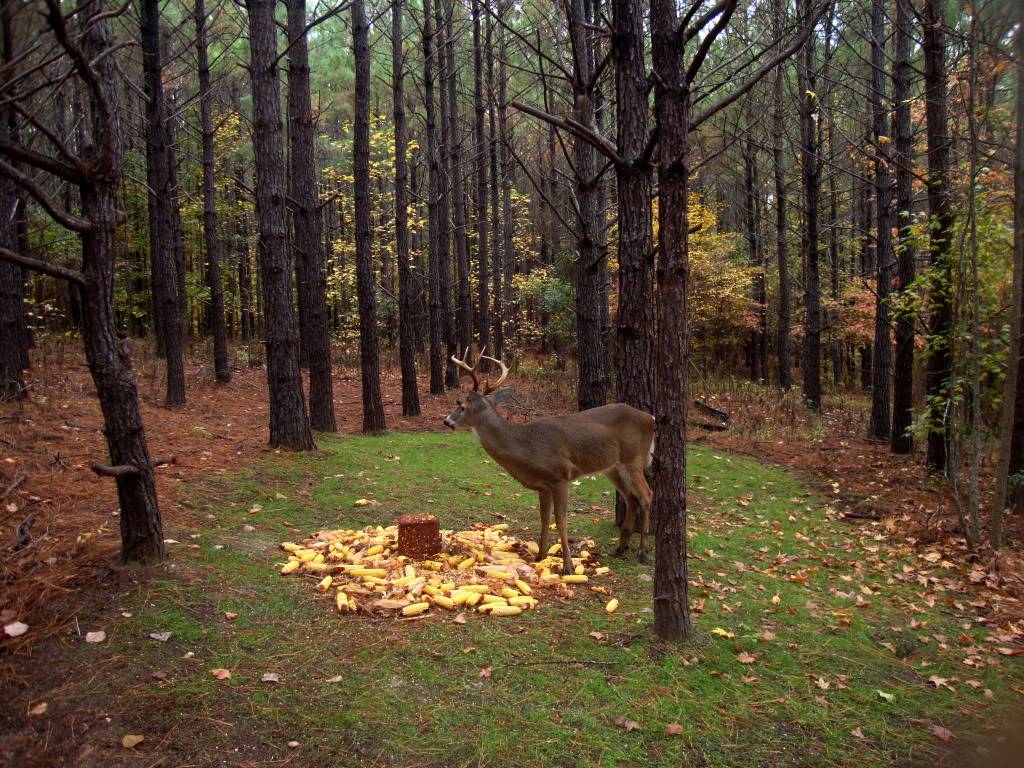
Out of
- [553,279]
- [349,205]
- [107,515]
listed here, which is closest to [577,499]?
[107,515]

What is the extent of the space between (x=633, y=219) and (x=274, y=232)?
20.1ft

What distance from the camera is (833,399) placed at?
24.9 m

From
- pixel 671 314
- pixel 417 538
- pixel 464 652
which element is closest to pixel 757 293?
pixel 417 538

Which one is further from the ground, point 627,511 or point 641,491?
point 641,491

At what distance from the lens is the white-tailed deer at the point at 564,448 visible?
6.87m

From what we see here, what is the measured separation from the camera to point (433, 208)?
18.0 m

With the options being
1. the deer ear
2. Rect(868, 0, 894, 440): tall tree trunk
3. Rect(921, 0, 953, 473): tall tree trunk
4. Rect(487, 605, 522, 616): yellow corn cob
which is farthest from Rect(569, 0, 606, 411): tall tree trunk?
Rect(868, 0, 894, 440): tall tree trunk

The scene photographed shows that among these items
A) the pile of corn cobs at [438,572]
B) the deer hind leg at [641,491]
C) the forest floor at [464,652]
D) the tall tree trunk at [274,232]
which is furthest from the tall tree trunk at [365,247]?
the deer hind leg at [641,491]

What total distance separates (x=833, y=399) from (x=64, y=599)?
82.8ft

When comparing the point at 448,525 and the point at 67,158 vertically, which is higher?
the point at 67,158

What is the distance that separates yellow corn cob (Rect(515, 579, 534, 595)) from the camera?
5.82 meters

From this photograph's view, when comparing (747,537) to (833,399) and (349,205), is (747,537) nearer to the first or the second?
(833,399)

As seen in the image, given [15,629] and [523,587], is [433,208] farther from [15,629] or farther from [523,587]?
[15,629]

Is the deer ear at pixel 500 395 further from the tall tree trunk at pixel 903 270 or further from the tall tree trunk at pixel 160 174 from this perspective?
the tall tree trunk at pixel 160 174
